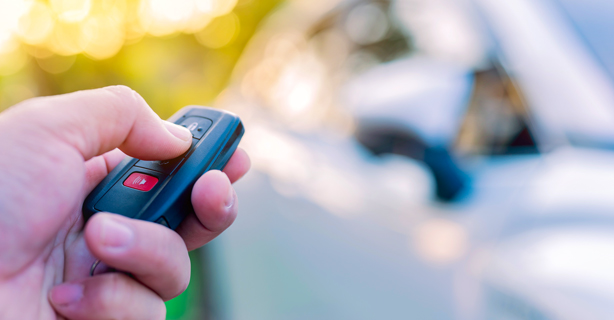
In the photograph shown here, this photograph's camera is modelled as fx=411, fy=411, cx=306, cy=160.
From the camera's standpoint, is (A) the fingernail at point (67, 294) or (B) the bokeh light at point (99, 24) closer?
(A) the fingernail at point (67, 294)

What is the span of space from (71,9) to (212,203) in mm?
5698

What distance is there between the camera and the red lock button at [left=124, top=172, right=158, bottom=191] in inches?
36.6

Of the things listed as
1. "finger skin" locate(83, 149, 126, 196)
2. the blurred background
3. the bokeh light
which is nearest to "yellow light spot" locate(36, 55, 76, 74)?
the bokeh light

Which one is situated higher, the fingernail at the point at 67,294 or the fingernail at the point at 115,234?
the fingernail at the point at 115,234

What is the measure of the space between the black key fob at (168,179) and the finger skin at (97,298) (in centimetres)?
13

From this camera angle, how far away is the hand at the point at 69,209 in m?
0.77

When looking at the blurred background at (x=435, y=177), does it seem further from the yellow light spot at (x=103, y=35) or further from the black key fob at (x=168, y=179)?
the yellow light spot at (x=103, y=35)

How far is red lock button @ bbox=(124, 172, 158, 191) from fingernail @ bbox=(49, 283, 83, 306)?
24 centimetres

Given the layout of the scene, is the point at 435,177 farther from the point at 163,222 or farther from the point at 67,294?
the point at 67,294

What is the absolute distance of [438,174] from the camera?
1.15 m

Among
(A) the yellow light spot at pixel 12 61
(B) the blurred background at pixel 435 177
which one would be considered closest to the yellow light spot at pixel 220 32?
(A) the yellow light spot at pixel 12 61

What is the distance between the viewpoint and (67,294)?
0.77 meters

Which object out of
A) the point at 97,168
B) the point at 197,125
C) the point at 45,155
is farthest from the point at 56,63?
the point at 45,155

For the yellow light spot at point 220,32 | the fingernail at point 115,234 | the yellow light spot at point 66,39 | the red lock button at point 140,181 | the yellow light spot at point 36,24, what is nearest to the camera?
the fingernail at point 115,234
